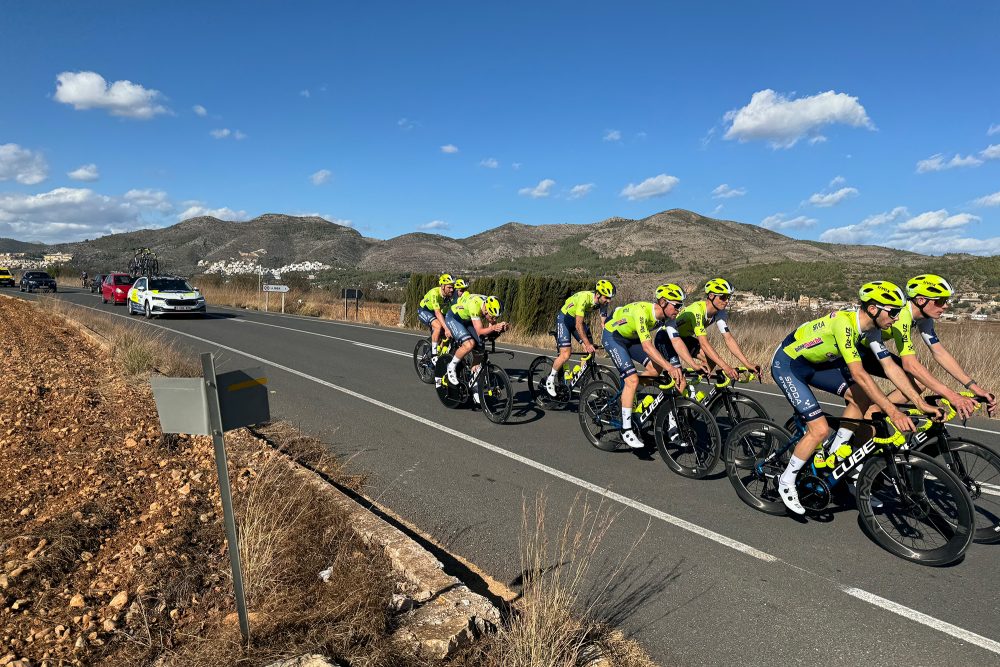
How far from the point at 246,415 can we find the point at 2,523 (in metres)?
2.88

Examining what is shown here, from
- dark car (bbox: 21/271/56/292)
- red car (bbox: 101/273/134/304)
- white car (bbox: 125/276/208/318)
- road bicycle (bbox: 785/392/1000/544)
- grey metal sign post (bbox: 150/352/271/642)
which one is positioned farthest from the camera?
dark car (bbox: 21/271/56/292)

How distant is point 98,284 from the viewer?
43.6 meters

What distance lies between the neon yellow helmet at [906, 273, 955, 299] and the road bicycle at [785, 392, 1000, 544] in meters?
0.80

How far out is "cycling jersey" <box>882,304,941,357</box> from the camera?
4840mm

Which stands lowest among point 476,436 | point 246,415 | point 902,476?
point 476,436

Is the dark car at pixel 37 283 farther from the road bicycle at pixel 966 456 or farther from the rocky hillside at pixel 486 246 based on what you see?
the road bicycle at pixel 966 456

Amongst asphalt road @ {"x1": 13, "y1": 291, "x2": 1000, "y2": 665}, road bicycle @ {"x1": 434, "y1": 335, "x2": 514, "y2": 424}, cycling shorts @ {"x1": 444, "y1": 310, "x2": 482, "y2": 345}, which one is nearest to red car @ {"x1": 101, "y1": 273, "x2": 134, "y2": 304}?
asphalt road @ {"x1": 13, "y1": 291, "x2": 1000, "y2": 665}

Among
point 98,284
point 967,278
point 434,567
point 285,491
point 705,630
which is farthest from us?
point 98,284

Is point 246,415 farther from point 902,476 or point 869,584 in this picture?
point 902,476

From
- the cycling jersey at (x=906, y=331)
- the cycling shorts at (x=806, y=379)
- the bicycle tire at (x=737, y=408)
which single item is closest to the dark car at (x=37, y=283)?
the bicycle tire at (x=737, y=408)

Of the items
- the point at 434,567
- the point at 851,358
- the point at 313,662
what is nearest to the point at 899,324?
Answer: the point at 851,358

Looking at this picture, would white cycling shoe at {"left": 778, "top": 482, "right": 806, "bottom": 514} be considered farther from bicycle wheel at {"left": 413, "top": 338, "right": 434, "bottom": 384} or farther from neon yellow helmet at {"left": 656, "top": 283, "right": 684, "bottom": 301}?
bicycle wheel at {"left": 413, "top": 338, "right": 434, "bottom": 384}

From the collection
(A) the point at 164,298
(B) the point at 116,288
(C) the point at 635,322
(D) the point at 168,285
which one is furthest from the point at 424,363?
(B) the point at 116,288

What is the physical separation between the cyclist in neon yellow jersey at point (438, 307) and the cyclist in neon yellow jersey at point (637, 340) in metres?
2.94
